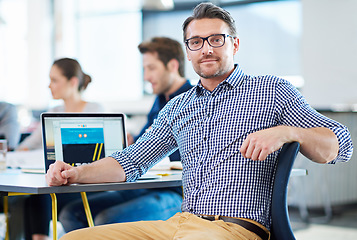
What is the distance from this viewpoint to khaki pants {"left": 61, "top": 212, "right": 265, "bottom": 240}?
4.76 feet

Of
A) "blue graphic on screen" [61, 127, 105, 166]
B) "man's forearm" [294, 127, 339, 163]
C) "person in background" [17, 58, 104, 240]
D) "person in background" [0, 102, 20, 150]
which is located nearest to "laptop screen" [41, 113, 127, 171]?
"blue graphic on screen" [61, 127, 105, 166]

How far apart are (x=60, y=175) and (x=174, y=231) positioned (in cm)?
43

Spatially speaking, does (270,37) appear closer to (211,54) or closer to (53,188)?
(211,54)

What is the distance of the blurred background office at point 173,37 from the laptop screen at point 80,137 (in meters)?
2.83

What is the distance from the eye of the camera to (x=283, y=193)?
1.42 meters

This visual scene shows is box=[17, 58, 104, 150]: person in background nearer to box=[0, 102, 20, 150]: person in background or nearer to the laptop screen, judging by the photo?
box=[0, 102, 20, 150]: person in background

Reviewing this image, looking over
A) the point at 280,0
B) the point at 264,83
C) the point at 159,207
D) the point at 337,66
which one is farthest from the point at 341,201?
the point at 264,83

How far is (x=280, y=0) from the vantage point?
18.6 ft

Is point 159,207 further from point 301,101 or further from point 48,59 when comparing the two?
point 48,59

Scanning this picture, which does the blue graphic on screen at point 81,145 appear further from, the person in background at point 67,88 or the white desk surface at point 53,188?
the person in background at point 67,88

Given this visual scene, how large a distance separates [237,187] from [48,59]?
5.90m

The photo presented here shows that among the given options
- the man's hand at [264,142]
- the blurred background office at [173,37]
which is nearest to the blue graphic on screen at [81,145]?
the man's hand at [264,142]

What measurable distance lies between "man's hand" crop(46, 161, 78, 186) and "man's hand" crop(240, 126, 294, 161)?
1.99 feet

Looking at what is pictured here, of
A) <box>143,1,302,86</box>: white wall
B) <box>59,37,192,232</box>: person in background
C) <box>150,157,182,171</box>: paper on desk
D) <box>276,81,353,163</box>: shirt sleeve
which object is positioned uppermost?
<box>143,1,302,86</box>: white wall
